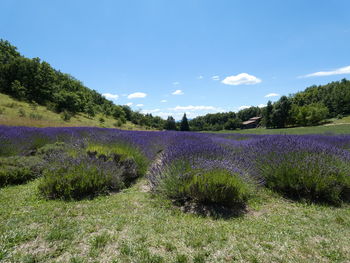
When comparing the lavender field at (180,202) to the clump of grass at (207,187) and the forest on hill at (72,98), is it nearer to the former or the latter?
the clump of grass at (207,187)

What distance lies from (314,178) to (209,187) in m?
1.81

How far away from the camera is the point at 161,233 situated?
1.83 metres

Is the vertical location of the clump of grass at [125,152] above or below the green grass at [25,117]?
below

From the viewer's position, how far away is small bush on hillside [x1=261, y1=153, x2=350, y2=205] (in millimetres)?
2730

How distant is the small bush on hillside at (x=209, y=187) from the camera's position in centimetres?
247

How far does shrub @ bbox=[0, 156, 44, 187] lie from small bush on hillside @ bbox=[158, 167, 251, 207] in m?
3.13

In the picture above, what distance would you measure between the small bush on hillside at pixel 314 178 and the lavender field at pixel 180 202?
2 centimetres

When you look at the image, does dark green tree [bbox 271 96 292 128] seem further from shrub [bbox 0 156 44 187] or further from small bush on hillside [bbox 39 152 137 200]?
shrub [bbox 0 156 44 187]

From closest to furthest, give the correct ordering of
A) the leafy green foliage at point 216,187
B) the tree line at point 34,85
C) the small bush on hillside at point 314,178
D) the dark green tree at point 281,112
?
the leafy green foliage at point 216,187
the small bush on hillside at point 314,178
the tree line at point 34,85
the dark green tree at point 281,112

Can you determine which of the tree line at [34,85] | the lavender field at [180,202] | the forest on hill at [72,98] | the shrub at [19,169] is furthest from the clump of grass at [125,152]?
the tree line at [34,85]

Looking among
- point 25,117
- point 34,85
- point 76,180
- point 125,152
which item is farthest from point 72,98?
point 76,180

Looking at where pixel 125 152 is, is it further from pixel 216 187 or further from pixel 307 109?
pixel 307 109

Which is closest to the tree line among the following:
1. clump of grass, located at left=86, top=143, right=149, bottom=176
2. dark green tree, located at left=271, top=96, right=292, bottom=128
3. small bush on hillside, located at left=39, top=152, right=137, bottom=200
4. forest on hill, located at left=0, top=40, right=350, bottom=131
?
forest on hill, located at left=0, top=40, right=350, bottom=131

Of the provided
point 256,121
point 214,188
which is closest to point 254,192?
point 214,188
